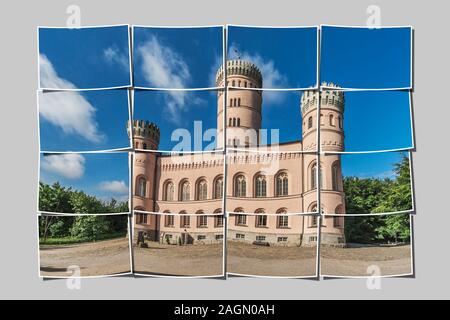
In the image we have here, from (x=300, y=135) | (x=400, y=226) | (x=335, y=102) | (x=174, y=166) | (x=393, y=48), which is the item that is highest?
(x=393, y=48)

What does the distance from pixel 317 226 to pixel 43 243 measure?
5.54 metres

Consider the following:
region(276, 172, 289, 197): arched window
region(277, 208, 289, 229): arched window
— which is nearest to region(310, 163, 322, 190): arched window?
region(276, 172, 289, 197): arched window

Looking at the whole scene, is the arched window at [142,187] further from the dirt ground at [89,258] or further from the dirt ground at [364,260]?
the dirt ground at [364,260]

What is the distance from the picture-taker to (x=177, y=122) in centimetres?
973

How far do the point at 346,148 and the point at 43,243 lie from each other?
6392 mm

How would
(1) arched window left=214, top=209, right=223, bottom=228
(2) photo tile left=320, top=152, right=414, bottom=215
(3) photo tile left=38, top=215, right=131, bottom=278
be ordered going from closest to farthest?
(2) photo tile left=320, top=152, right=414, bottom=215 → (1) arched window left=214, top=209, right=223, bottom=228 → (3) photo tile left=38, top=215, right=131, bottom=278

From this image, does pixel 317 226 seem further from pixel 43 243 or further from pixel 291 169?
pixel 43 243

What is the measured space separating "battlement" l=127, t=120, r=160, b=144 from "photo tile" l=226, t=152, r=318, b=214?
153 centimetres

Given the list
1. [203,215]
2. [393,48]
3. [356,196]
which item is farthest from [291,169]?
[393,48]

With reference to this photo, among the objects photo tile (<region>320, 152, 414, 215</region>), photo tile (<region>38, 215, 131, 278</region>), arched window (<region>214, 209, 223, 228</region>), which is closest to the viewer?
photo tile (<region>320, 152, 414, 215</region>)

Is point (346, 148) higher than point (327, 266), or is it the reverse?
point (346, 148)

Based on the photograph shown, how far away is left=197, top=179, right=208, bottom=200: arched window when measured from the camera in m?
9.77

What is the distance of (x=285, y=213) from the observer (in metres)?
9.65

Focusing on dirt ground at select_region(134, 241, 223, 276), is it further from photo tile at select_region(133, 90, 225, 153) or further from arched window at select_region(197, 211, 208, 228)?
photo tile at select_region(133, 90, 225, 153)
